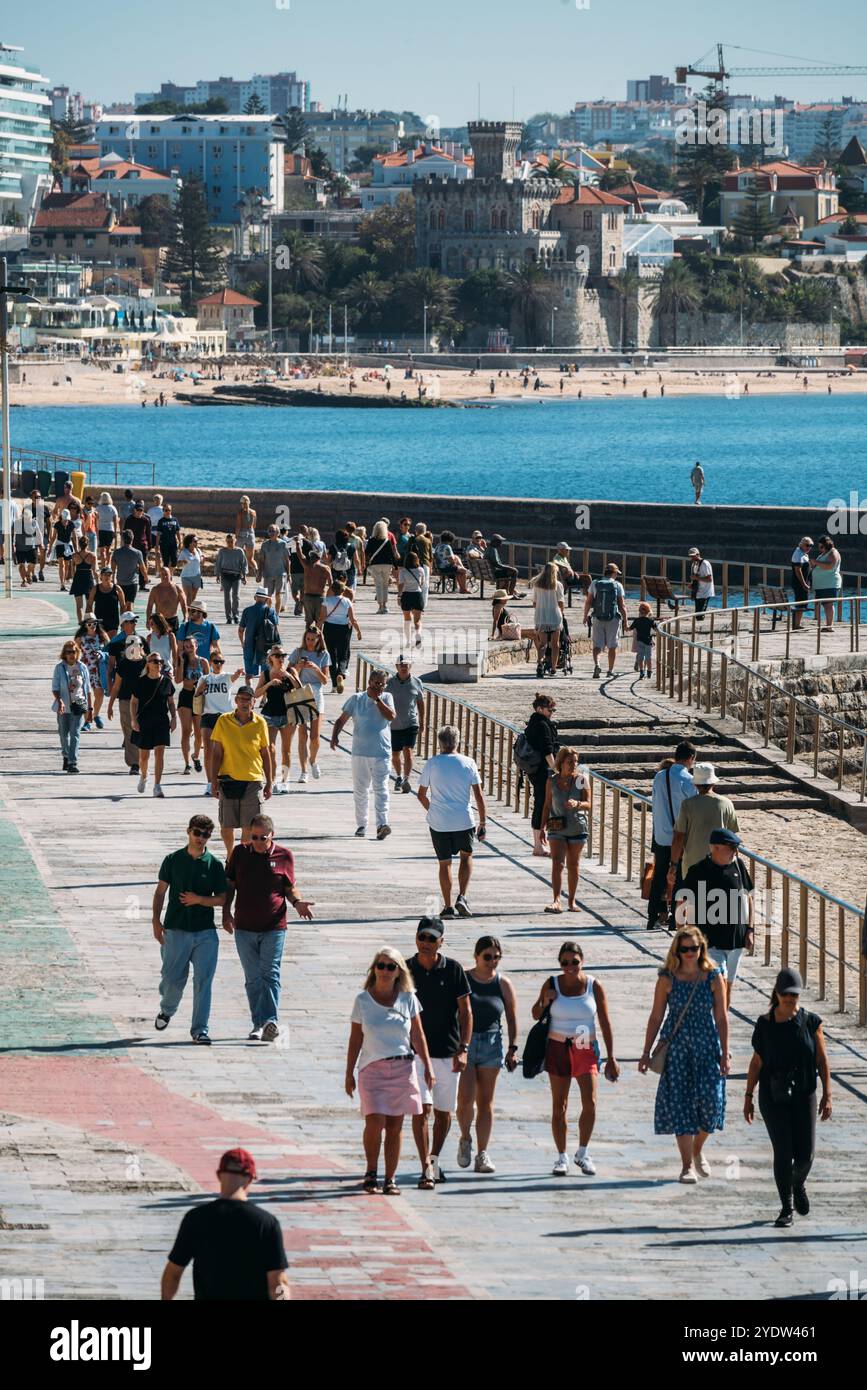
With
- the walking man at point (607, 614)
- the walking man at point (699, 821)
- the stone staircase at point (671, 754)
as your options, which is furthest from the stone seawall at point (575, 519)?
the walking man at point (699, 821)

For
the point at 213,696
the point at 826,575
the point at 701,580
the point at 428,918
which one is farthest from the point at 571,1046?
the point at 701,580

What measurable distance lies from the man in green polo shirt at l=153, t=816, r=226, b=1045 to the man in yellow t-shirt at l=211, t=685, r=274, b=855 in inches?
122

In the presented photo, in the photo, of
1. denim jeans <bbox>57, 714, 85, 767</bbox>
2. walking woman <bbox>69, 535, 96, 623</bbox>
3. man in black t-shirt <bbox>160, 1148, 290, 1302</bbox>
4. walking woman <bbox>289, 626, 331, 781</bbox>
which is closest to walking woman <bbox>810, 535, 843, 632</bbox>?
walking woman <bbox>69, 535, 96, 623</bbox>

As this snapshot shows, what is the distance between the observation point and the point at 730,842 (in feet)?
37.9

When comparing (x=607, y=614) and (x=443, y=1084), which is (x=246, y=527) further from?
(x=443, y=1084)

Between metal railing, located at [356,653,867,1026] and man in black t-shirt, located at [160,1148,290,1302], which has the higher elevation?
man in black t-shirt, located at [160,1148,290,1302]

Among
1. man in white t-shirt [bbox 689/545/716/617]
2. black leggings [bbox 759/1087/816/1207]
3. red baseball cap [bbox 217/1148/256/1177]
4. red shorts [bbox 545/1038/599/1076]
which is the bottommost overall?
black leggings [bbox 759/1087/816/1207]

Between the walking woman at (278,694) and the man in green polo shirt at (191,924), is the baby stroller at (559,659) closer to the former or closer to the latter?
the walking woman at (278,694)

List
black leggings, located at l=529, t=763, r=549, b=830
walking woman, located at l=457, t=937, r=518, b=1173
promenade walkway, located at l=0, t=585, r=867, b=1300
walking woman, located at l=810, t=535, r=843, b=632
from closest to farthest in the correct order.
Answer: promenade walkway, located at l=0, t=585, r=867, b=1300 < walking woman, located at l=457, t=937, r=518, b=1173 < black leggings, located at l=529, t=763, r=549, b=830 < walking woman, located at l=810, t=535, r=843, b=632

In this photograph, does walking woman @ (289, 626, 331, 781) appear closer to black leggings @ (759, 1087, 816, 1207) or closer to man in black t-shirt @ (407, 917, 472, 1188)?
man in black t-shirt @ (407, 917, 472, 1188)

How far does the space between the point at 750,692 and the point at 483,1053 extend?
14852mm

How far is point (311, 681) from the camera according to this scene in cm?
1828

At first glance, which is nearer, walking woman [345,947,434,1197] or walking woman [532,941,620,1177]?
walking woman [345,947,434,1197]

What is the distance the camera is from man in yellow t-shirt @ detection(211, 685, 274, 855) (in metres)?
14.7
